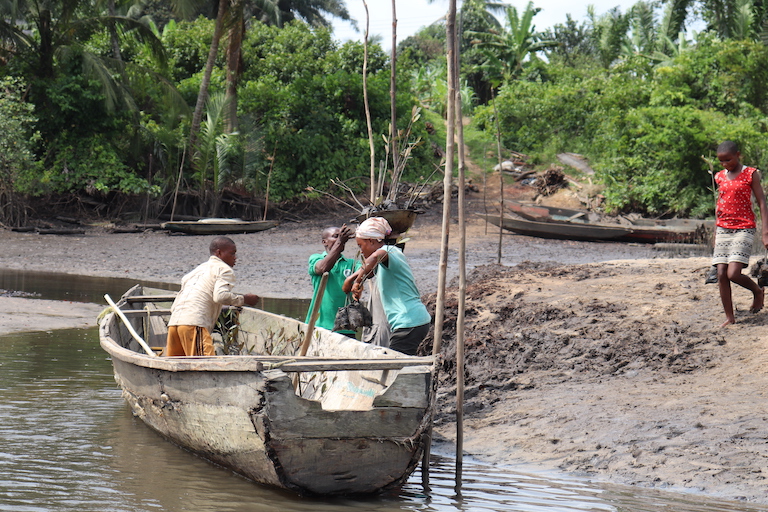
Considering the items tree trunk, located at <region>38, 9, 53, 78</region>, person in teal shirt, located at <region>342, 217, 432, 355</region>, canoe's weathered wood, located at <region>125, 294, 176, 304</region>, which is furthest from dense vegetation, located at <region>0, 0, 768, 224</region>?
person in teal shirt, located at <region>342, 217, 432, 355</region>

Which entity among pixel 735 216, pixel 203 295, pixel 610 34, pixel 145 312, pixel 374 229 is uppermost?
pixel 610 34

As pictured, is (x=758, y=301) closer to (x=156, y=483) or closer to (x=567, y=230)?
(x=156, y=483)

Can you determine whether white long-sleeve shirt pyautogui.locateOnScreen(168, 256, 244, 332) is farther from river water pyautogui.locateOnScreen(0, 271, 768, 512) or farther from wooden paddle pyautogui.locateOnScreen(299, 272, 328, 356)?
river water pyautogui.locateOnScreen(0, 271, 768, 512)

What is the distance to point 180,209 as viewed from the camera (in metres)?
21.0

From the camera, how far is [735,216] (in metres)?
5.99

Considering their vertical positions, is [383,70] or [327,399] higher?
[383,70]

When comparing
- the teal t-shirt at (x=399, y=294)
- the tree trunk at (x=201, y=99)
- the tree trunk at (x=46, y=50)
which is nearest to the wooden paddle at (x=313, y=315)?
the teal t-shirt at (x=399, y=294)

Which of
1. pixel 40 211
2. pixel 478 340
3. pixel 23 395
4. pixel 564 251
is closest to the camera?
pixel 23 395

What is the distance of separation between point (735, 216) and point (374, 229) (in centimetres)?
286

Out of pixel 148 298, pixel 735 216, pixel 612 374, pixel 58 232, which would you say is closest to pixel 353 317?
pixel 612 374

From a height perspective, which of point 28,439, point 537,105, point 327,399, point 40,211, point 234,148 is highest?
point 537,105

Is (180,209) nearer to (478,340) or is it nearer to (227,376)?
(478,340)

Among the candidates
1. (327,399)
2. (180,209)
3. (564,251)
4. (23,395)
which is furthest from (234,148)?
(327,399)

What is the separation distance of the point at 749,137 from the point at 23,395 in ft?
52.9
